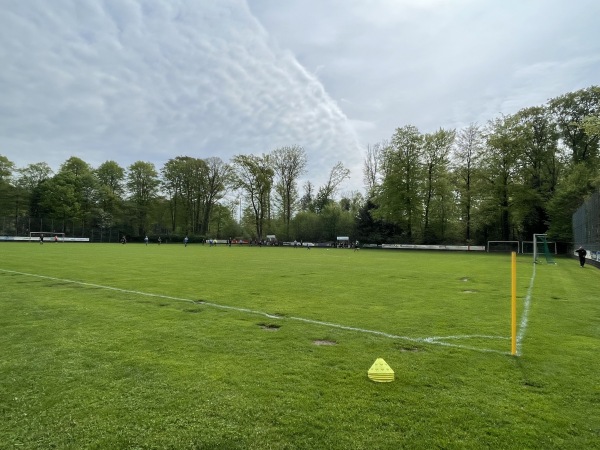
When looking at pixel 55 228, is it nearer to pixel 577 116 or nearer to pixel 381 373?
pixel 381 373

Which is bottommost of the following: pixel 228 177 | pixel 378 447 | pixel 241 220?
pixel 378 447

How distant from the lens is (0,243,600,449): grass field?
3.47m

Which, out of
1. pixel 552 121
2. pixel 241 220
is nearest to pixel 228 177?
pixel 241 220

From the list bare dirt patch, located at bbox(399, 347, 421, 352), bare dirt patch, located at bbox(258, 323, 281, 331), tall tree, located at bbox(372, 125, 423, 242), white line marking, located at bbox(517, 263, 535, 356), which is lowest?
bare dirt patch, located at bbox(399, 347, 421, 352)

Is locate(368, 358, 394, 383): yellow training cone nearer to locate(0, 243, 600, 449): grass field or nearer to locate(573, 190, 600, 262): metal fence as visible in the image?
locate(0, 243, 600, 449): grass field

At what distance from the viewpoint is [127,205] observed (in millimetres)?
78625

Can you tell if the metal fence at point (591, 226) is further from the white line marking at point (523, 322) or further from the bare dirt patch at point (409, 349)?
the bare dirt patch at point (409, 349)

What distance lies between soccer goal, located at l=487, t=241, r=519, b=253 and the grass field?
4339 centimetres

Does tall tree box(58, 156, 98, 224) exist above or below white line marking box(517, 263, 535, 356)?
above

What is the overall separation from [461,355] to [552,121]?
175 feet

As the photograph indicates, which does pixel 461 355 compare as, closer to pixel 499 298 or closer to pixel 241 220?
pixel 499 298

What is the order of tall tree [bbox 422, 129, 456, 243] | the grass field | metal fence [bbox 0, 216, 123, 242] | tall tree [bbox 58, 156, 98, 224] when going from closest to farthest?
1. the grass field
2. tall tree [bbox 422, 129, 456, 243]
3. metal fence [bbox 0, 216, 123, 242]
4. tall tree [bbox 58, 156, 98, 224]

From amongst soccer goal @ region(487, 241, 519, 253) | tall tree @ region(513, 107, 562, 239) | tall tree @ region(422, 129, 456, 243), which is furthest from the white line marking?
tall tree @ region(422, 129, 456, 243)

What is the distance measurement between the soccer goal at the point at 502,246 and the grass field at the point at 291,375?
43.4 m
